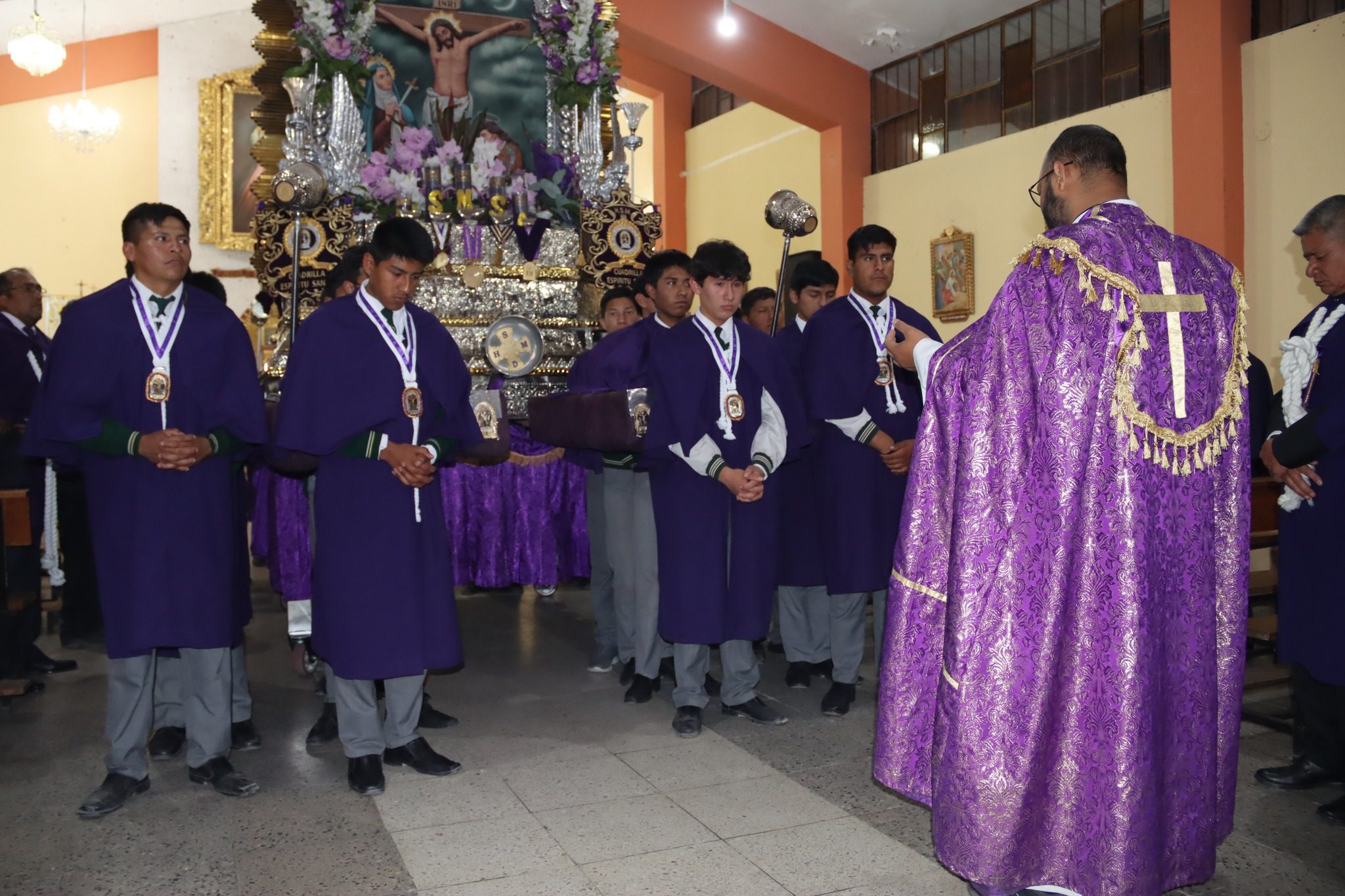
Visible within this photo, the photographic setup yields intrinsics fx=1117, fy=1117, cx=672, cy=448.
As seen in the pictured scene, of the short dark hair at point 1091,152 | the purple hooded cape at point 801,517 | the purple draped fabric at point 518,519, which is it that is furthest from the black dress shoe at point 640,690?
the short dark hair at point 1091,152

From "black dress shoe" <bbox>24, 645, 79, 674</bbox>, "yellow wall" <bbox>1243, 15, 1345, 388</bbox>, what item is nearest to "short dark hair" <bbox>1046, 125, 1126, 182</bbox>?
"black dress shoe" <bbox>24, 645, 79, 674</bbox>

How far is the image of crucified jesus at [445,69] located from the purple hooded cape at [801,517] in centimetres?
347

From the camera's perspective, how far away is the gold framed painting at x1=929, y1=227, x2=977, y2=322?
432 inches

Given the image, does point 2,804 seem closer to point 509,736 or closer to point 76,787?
point 76,787

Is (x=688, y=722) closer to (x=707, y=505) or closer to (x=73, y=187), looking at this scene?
(x=707, y=505)

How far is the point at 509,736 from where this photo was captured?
14.2 ft

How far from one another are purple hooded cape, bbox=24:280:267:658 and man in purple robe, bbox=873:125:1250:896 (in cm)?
236

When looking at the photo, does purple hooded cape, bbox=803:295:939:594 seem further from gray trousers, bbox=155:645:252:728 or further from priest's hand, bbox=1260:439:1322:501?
gray trousers, bbox=155:645:252:728

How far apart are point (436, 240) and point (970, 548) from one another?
16.0ft

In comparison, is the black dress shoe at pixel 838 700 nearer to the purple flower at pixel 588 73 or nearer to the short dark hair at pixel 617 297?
the short dark hair at pixel 617 297

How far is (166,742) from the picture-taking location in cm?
409

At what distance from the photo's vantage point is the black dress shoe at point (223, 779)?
12.0 ft

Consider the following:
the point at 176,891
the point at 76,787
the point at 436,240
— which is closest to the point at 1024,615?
the point at 176,891

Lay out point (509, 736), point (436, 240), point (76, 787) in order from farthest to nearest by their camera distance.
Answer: point (436, 240) → point (509, 736) → point (76, 787)
